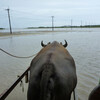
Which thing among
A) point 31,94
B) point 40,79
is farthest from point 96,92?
point 31,94

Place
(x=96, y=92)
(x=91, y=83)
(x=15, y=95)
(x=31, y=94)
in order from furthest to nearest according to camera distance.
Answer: (x=91, y=83) < (x=15, y=95) < (x=31, y=94) < (x=96, y=92)

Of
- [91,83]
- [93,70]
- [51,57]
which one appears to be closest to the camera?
[51,57]

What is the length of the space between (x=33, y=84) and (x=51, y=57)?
20.8 inches

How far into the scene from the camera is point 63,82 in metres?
2.34

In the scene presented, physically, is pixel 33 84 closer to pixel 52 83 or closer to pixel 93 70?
pixel 52 83

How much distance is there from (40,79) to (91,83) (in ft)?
11.8

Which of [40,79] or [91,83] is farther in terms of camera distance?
[91,83]

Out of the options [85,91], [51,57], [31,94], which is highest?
[51,57]

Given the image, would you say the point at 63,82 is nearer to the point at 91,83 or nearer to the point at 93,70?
the point at 91,83

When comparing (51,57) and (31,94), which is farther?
(51,57)

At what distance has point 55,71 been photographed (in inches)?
91.6

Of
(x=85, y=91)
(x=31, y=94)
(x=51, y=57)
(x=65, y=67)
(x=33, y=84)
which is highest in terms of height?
(x=51, y=57)

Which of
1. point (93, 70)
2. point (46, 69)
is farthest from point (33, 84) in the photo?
point (93, 70)

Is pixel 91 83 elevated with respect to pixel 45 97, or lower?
lower
